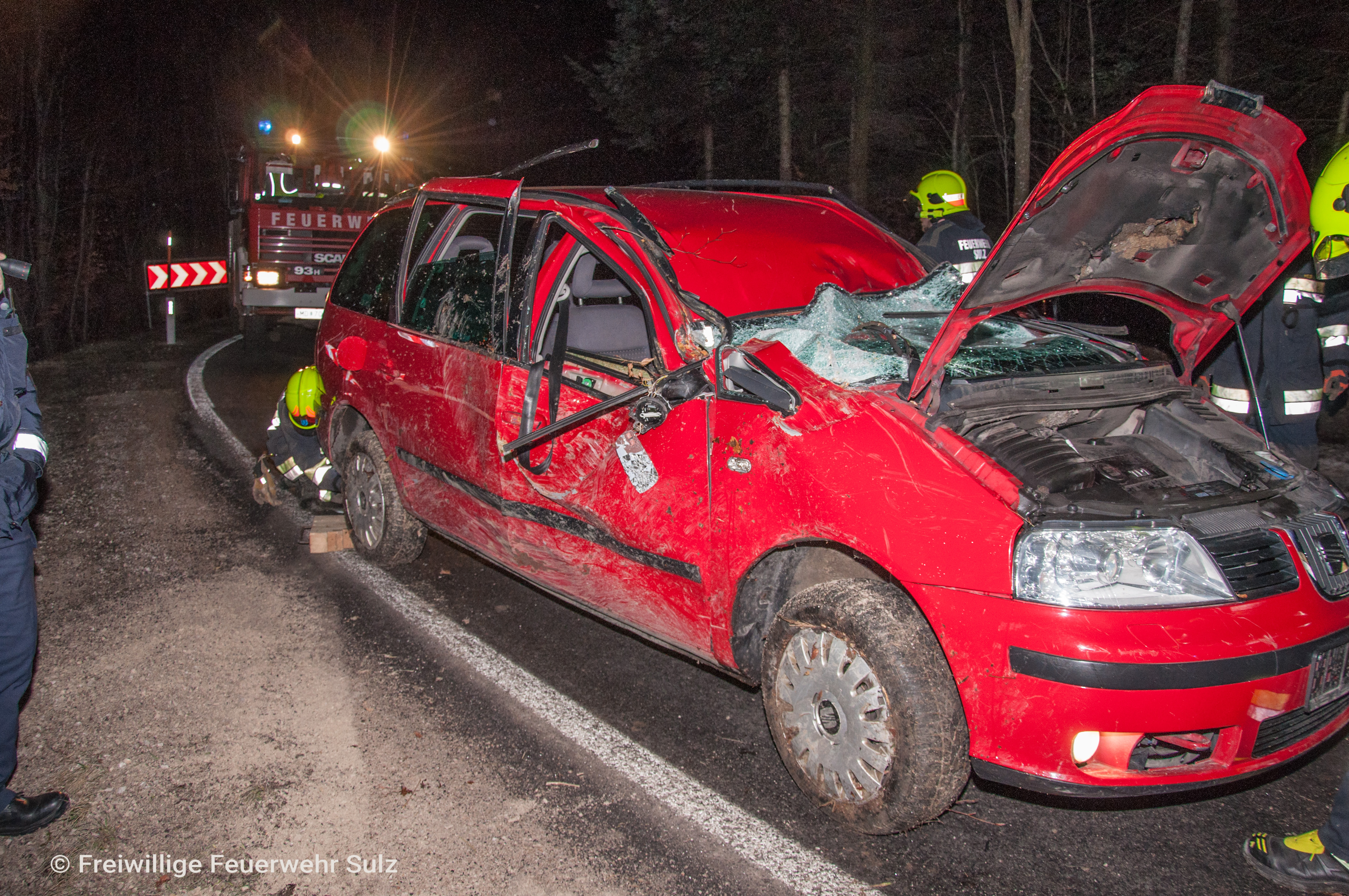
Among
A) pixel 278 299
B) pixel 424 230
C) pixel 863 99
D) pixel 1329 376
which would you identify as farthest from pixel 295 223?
pixel 1329 376

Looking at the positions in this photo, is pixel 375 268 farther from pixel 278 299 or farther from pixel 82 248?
pixel 82 248

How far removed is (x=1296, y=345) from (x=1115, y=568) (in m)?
2.82

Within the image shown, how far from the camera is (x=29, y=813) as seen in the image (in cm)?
275

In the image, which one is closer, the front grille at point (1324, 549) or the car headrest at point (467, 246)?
the front grille at point (1324, 549)

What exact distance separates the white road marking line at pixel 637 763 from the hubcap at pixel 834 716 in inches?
8.7

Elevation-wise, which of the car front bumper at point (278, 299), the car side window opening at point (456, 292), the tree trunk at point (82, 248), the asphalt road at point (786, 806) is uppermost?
the tree trunk at point (82, 248)

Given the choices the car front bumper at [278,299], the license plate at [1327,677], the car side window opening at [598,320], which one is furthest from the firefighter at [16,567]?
the car front bumper at [278,299]

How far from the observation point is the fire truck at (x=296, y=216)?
1288cm

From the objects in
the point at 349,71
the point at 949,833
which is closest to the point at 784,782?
the point at 949,833

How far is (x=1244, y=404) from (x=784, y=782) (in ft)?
10.5

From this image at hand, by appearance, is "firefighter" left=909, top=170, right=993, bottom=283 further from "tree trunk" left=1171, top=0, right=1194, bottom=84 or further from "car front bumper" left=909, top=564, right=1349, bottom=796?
"tree trunk" left=1171, top=0, right=1194, bottom=84

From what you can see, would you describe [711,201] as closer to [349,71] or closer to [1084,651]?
[1084,651]

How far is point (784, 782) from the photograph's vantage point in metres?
3.02

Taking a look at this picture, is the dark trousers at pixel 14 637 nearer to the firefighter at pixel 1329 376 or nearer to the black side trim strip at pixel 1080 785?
the black side trim strip at pixel 1080 785
